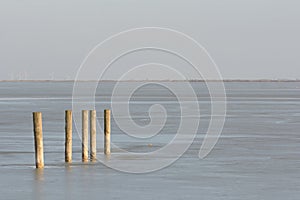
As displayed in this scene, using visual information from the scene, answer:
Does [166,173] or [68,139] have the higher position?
[68,139]

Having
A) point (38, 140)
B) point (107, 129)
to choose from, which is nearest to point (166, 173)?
point (38, 140)

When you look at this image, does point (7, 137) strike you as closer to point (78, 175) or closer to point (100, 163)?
point (100, 163)

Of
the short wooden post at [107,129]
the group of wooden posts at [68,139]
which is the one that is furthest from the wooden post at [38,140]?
the short wooden post at [107,129]

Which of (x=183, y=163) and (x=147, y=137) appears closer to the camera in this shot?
A: (x=183, y=163)

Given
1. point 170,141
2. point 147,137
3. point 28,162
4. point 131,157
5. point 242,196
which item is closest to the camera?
point 242,196

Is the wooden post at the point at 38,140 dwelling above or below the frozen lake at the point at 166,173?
above

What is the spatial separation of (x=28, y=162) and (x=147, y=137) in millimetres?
10223

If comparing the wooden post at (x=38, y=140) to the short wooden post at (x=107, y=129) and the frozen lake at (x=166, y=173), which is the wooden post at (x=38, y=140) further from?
the short wooden post at (x=107, y=129)

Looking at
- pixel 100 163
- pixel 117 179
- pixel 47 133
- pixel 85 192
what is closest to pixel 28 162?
pixel 100 163

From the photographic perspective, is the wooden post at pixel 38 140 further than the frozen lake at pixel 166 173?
Yes

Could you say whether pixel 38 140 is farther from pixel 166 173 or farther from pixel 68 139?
pixel 166 173

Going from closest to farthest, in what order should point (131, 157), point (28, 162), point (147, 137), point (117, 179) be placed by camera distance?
point (117, 179) → point (28, 162) → point (131, 157) → point (147, 137)

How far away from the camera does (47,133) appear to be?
35219mm

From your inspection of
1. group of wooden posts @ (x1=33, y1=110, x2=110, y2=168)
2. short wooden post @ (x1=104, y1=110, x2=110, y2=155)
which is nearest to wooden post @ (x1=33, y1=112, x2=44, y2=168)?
group of wooden posts @ (x1=33, y1=110, x2=110, y2=168)
